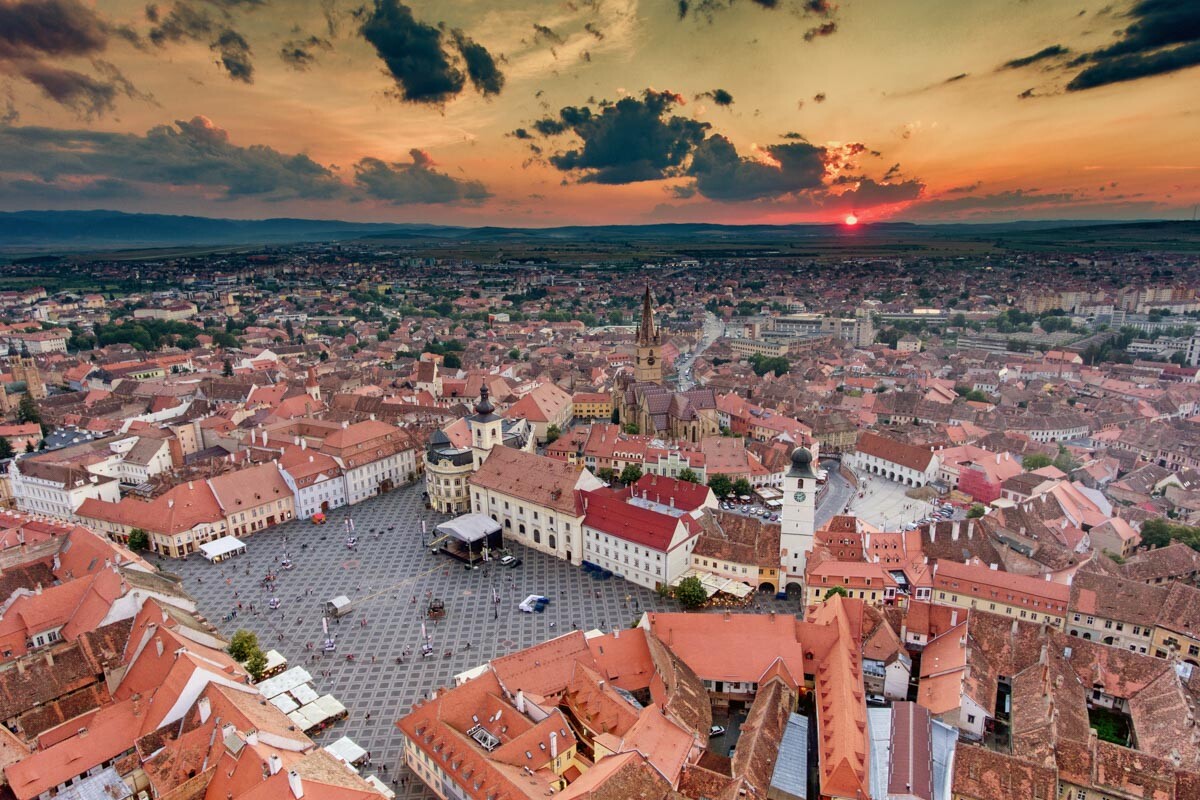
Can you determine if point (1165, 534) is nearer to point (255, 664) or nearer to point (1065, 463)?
point (1065, 463)

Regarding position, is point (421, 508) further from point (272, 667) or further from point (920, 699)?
point (920, 699)

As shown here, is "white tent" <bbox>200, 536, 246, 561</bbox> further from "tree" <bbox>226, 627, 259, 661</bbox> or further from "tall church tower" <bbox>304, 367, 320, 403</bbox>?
"tall church tower" <bbox>304, 367, 320, 403</bbox>

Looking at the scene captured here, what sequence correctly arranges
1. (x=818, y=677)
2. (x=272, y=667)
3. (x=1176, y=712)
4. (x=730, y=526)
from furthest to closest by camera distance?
(x=730, y=526), (x=272, y=667), (x=818, y=677), (x=1176, y=712)

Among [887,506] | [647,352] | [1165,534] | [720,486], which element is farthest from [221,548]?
[1165,534]

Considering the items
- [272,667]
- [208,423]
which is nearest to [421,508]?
[272,667]

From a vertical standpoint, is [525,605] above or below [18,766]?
below

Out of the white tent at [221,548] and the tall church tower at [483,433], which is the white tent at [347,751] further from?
the tall church tower at [483,433]

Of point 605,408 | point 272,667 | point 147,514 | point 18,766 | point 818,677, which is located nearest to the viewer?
point 18,766

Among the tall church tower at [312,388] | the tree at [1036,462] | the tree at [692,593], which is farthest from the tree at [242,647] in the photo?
the tree at [1036,462]
